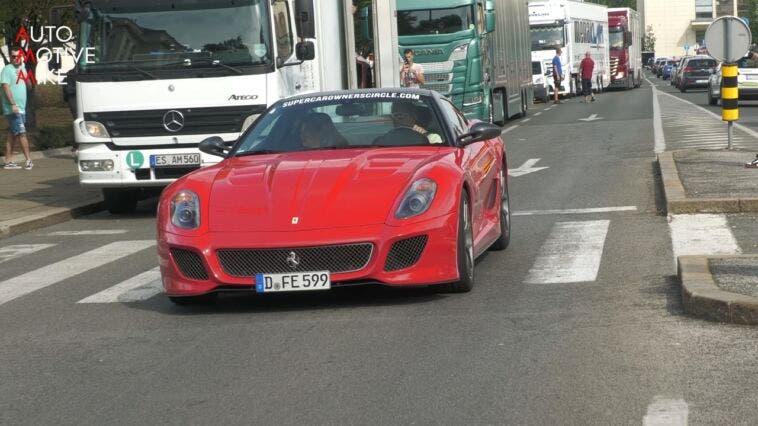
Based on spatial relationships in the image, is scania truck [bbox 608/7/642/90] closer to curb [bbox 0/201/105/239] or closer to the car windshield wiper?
curb [bbox 0/201/105/239]

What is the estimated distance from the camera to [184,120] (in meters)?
15.9

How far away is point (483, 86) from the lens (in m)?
30.6

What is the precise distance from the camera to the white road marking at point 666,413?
5.49 meters

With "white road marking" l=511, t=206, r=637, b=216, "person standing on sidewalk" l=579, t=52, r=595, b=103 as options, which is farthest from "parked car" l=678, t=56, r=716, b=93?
"white road marking" l=511, t=206, r=637, b=216

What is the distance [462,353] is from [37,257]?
683 cm

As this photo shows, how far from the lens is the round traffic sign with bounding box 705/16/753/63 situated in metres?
19.5

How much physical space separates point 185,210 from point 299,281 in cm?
98

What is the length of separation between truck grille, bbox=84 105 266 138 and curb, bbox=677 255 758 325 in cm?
803

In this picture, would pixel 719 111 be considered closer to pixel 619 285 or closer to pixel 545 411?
pixel 619 285

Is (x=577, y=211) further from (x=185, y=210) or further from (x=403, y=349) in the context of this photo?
(x=403, y=349)

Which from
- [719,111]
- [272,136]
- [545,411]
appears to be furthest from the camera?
[719,111]

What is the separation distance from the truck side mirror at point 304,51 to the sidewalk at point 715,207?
13.5ft

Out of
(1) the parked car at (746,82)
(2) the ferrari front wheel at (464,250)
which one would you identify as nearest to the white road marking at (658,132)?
(1) the parked car at (746,82)

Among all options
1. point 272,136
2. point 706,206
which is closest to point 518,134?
point 706,206
